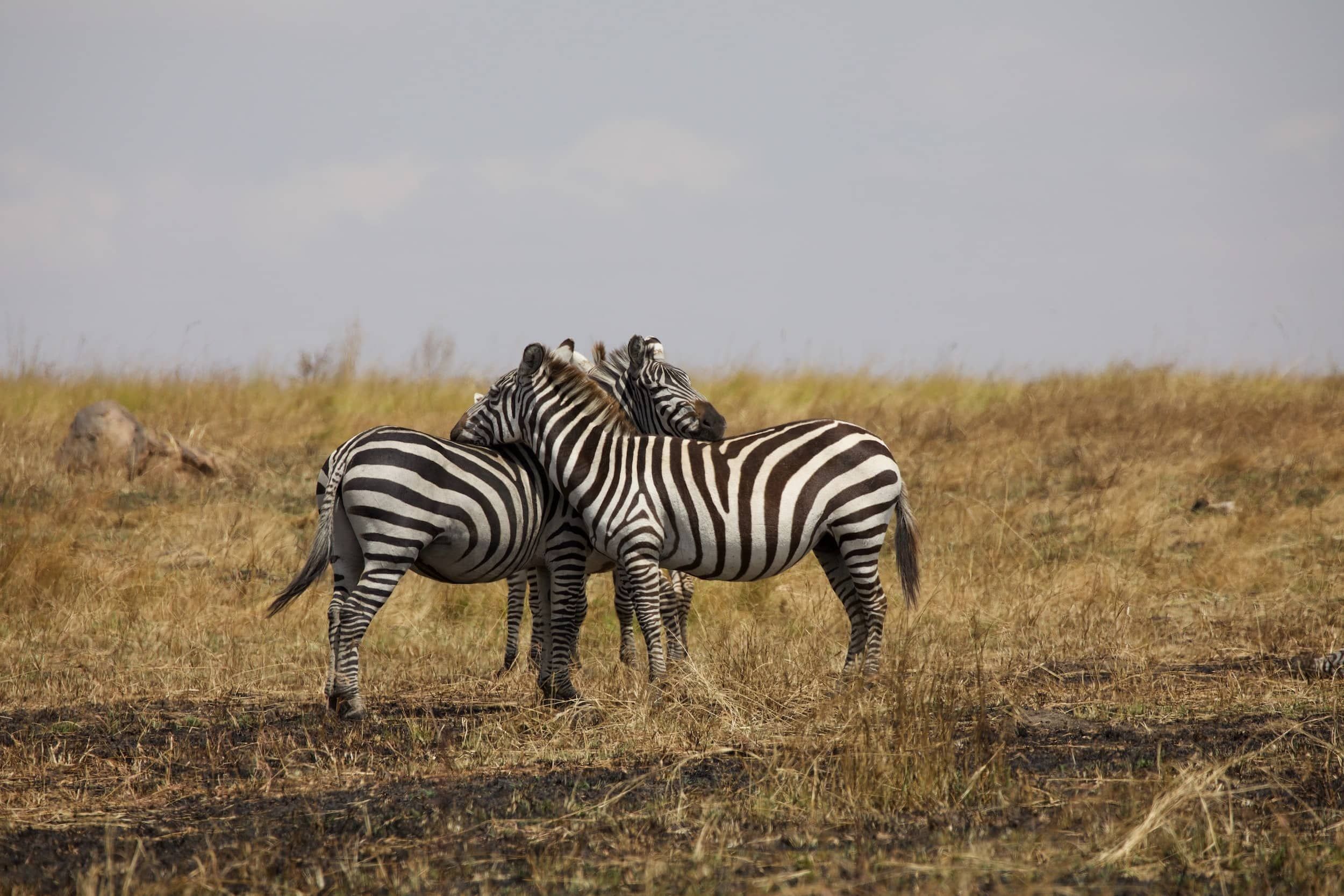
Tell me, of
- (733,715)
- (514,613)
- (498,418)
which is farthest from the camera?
(514,613)

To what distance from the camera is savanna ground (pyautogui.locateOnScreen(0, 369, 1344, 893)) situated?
3977mm

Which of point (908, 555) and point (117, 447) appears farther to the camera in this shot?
point (117, 447)

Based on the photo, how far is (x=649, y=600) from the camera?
663cm

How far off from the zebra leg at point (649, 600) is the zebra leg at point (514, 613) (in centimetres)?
146

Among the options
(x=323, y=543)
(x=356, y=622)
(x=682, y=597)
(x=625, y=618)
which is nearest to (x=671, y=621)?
(x=625, y=618)

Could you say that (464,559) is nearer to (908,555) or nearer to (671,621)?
(671,621)

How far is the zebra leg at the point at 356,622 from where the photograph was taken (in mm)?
6395

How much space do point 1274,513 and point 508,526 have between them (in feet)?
28.1

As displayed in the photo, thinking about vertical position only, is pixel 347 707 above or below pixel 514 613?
below

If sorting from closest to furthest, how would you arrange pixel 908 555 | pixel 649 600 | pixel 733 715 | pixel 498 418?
pixel 733 715
pixel 649 600
pixel 498 418
pixel 908 555

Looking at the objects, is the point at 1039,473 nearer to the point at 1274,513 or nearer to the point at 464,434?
the point at 1274,513

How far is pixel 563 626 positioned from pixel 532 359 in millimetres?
1539

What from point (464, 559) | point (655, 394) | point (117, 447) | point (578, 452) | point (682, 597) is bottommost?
point (682, 597)

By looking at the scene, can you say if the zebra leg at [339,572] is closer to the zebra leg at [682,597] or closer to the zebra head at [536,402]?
the zebra head at [536,402]
